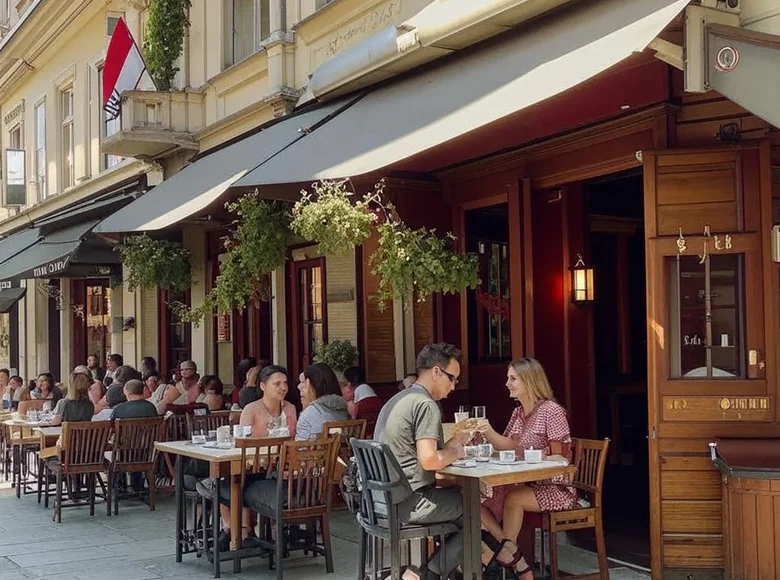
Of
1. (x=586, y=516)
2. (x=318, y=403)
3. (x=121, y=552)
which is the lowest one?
(x=121, y=552)

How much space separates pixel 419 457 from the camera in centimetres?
581

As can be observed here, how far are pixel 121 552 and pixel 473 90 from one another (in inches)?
186

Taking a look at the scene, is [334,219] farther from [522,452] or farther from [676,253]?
[676,253]

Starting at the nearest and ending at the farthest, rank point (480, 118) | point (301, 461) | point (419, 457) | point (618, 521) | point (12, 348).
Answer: point (419, 457)
point (480, 118)
point (301, 461)
point (618, 521)
point (12, 348)

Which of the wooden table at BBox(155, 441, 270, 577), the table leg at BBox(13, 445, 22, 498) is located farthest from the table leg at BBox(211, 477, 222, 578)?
the table leg at BBox(13, 445, 22, 498)

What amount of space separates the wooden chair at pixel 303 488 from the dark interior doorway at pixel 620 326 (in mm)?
4449

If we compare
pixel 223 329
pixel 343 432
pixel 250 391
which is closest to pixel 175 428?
pixel 250 391

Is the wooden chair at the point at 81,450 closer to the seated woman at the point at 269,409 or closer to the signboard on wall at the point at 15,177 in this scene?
the seated woman at the point at 269,409

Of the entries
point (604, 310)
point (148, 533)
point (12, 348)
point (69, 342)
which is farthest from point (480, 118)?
point (12, 348)

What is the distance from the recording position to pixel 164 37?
1340 cm

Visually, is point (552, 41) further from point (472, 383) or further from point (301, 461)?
point (472, 383)

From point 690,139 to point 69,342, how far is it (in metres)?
15.0

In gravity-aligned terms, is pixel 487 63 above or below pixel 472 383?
above

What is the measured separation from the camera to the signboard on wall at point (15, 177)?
2173 cm
